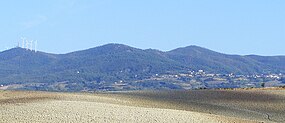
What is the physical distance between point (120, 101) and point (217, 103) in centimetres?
805

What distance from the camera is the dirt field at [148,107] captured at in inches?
1367

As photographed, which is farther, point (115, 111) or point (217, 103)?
point (217, 103)

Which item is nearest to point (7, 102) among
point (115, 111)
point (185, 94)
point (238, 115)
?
point (115, 111)

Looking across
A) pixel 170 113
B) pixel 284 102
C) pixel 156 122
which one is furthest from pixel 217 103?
pixel 156 122

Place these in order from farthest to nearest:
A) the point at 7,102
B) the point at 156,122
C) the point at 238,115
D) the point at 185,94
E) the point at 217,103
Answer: the point at 185,94
the point at 217,103
the point at 238,115
the point at 7,102
the point at 156,122

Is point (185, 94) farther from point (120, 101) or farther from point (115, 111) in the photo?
point (115, 111)

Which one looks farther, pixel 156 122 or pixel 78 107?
pixel 78 107

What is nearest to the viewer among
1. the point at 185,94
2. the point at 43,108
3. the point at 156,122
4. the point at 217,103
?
the point at 156,122

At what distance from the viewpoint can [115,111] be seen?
3750cm

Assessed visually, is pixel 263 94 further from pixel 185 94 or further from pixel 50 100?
pixel 50 100

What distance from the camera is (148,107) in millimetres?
44812

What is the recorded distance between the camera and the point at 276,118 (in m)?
45.3

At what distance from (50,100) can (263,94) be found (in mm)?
21726

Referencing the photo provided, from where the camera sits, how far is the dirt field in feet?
114
